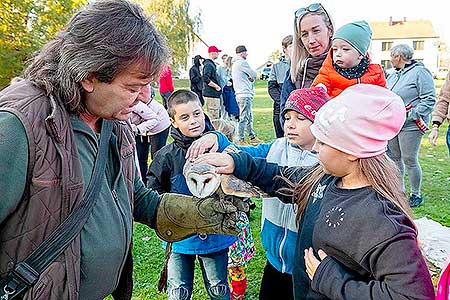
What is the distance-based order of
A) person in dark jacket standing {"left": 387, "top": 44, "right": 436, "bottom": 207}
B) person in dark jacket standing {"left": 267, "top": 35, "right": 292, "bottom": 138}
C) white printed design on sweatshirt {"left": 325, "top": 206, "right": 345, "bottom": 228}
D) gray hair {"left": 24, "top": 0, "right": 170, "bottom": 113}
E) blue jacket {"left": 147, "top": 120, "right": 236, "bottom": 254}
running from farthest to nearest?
person in dark jacket standing {"left": 267, "top": 35, "right": 292, "bottom": 138} → person in dark jacket standing {"left": 387, "top": 44, "right": 436, "bottom": 207} → blue jacket {"left": 147, "top": 120, "right": 236, "bottom": 254} → white printed design on sweatshirt {"left": 325, "top": 206, "right": 345, "bottom": 228} → gray hair {"left": 24, "top": 0, "right": 170, "bottom": 113}

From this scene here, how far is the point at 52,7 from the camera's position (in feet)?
32.2

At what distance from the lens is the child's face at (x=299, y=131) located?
2629mm

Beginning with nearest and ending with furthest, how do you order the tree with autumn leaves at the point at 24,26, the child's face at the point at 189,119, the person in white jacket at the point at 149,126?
the child's face at the point at 189,119 < the person in white jacket at the point at 149,126 < the tree with autumn leaves at the point at 24,26

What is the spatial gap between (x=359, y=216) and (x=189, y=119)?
5.86ft

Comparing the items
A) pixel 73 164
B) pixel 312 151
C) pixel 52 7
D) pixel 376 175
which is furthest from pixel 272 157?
pixel 52 7

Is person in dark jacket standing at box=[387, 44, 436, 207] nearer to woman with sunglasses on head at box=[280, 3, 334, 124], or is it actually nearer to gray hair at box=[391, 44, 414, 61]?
gray hair at box=[391, 44, 414, 61]

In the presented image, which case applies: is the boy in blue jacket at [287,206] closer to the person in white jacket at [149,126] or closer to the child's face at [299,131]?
the child's face at [299,131]

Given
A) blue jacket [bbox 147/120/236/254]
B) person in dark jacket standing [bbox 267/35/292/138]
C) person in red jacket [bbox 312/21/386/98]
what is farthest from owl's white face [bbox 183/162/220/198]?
person in dark jacket standing [bbox 267/35/292/138]

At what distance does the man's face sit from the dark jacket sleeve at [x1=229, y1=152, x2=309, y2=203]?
2.36ft

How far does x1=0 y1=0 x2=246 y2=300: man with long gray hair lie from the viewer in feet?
4.70

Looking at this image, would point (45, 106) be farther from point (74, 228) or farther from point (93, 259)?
point (93, 259)

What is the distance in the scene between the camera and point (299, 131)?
2.64 metres

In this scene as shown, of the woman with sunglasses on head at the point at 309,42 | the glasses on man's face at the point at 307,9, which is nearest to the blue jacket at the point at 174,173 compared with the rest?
the woman with sunglasses on head at the point at 309,42

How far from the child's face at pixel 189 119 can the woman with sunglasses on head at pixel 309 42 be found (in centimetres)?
61
